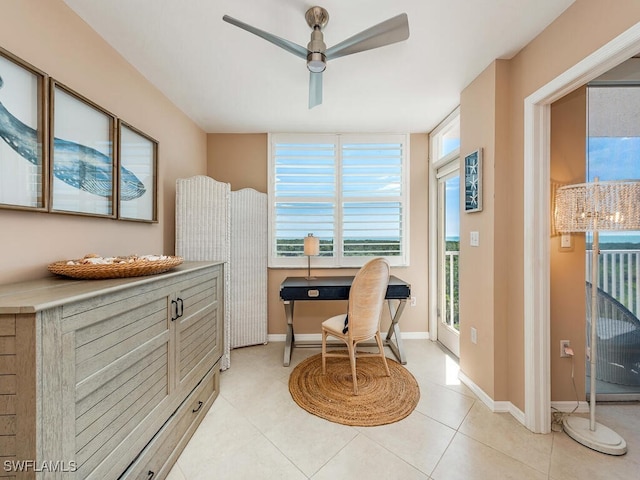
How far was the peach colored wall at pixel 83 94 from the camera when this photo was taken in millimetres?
1154

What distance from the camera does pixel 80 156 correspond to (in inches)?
56.7

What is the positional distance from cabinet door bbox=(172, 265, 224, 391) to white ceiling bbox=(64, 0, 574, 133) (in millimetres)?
1534

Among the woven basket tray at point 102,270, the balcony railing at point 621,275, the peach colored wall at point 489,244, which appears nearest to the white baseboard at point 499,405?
the peach colored wall at point 489,244

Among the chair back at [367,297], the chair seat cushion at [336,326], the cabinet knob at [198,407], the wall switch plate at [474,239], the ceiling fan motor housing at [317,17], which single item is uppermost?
the ceiling fan motor housing at [317,17]

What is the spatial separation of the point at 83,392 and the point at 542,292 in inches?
93.1

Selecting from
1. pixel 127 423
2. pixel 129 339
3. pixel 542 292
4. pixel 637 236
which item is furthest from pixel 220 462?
pixel 637 236

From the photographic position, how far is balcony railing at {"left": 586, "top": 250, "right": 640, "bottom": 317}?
6.15ft

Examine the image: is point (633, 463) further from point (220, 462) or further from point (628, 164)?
point (220, 462)

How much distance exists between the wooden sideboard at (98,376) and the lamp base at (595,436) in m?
2.38

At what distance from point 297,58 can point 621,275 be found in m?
2.85

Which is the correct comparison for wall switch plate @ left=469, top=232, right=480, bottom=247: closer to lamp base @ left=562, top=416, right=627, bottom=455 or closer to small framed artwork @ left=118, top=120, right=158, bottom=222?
lamp base @ left=562, top=416, right=627, bottom=455

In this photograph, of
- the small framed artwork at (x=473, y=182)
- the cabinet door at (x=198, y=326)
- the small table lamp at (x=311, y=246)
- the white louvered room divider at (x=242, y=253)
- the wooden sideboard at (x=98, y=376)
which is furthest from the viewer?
the small table lamp at (x=311, y=246)

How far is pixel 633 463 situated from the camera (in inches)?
55.9

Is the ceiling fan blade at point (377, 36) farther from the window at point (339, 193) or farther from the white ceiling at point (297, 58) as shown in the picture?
the window at point (339, 193)
